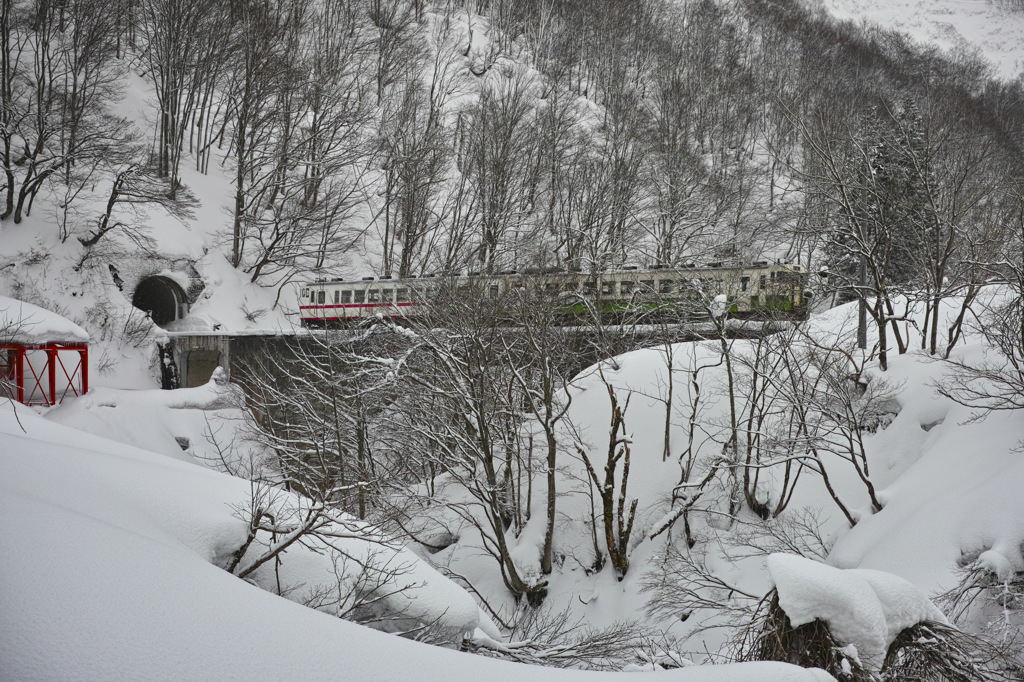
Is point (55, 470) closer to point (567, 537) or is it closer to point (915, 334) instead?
point (567, 537)

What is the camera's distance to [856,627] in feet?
12.4

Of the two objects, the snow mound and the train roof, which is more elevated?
the train roof

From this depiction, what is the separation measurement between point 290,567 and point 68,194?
27284 millimetres

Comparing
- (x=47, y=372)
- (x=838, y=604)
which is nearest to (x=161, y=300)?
(x=47, y=372)

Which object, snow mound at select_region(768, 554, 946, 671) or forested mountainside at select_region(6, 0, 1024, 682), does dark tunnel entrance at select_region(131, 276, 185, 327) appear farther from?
snow mound at select_region(768, 554, 946, 671)

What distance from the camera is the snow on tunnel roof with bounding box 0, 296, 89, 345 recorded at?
17.6m

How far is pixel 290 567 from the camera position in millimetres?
6234

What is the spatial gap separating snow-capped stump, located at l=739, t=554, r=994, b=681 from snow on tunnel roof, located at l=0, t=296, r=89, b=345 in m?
19.7

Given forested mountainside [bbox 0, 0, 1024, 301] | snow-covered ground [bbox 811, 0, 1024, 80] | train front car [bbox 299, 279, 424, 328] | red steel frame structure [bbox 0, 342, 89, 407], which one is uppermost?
snow-covered ground [bbox 811, 0, 1024, 80]

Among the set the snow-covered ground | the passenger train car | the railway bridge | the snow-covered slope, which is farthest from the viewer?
the snow-covered ground

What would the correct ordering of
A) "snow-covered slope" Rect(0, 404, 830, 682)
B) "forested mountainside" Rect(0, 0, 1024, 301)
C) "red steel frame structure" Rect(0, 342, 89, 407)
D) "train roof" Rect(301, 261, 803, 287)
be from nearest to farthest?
"snow-covered slope" Rect(0, 404, 830, 682)
"red steel frame structure" Rect(0, 342, 89, 407)
"train roof" Rect(301, 261, 803, 287)
"forested mountainside" Rect(0, 0, 1024, 301)

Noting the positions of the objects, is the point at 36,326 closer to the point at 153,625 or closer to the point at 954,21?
the point at 153,625

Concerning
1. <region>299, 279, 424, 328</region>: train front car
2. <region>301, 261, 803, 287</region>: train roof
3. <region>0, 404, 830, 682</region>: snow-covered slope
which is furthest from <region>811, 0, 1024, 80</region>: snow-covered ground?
<region>0, 404, 830, 682</region>: snow-covered slope

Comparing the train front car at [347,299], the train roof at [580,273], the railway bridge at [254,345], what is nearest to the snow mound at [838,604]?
the train roof at [580,273]
